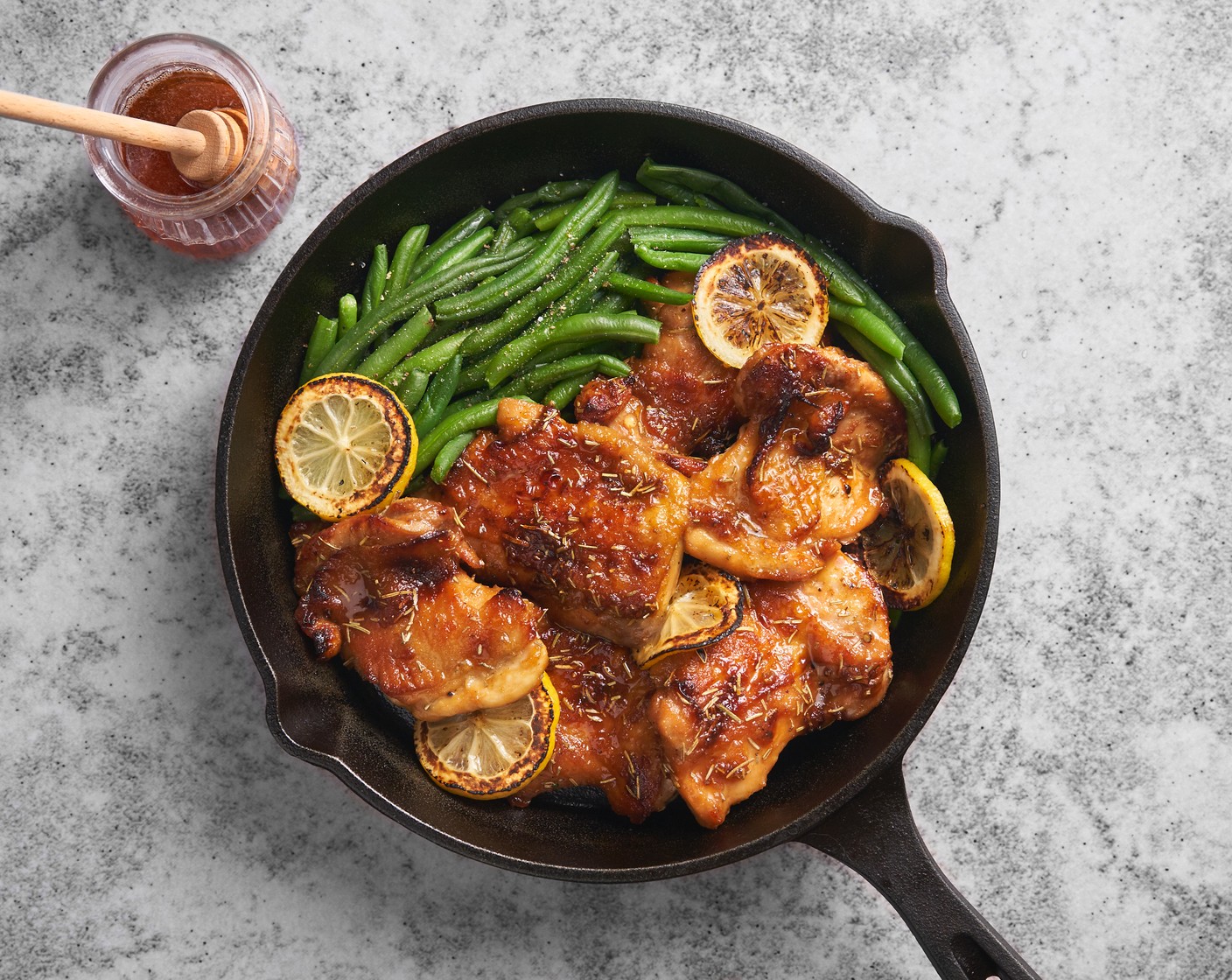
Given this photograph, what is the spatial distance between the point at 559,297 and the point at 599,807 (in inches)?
85.4

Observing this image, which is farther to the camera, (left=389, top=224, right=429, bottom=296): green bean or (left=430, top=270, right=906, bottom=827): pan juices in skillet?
(left=389, top=224, right=429, bottom=296): green bean

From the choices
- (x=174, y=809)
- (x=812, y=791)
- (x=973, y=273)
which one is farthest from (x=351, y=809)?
(x=973, y=273)

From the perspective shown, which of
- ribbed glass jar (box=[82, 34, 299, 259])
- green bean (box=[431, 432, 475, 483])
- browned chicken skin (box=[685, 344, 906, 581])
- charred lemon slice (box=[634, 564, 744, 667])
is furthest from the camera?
ribbed glass jar (box=[82, 34, 299, 259])

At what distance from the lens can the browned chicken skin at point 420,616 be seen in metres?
→ 3.57

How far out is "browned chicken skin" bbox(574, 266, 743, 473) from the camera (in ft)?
12.7

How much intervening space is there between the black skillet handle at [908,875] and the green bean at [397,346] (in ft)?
8.05

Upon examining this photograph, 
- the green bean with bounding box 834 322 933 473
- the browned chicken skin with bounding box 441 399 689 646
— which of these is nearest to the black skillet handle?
the browned chicken skin with bounding box 441 399 689 646

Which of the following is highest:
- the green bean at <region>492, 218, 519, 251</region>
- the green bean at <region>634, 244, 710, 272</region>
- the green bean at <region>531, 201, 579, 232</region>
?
the green bean at <region>634, 244, 710, 272</region>

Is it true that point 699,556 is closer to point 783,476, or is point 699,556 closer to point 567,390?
point 783,476

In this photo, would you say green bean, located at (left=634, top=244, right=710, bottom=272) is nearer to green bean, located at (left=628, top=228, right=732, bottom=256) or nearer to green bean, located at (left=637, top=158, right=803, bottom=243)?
green bean, located at (left=628, top=228, right=732, bottom=256)

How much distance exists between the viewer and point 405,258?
3949 millimetres

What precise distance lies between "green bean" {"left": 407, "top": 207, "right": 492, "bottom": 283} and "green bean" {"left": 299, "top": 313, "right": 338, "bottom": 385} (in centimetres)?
38

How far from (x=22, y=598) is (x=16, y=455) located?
635 mm

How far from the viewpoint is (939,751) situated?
424 centimetres
